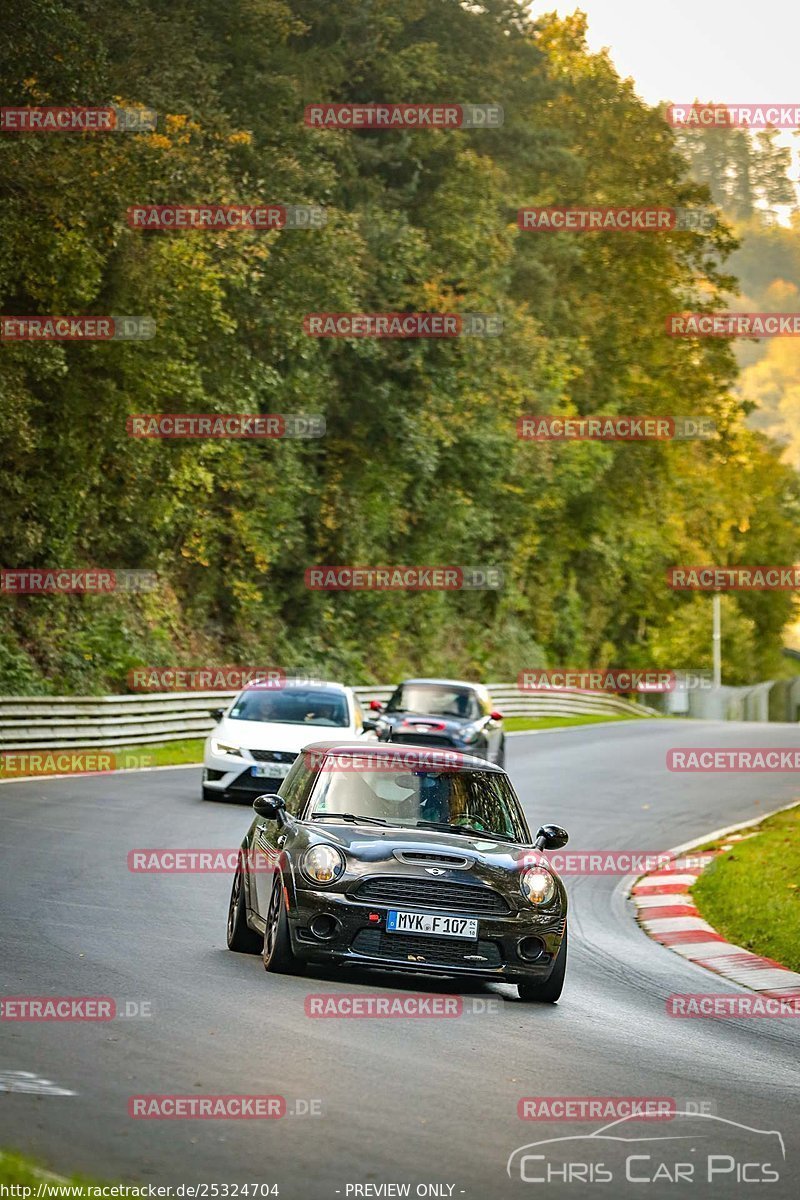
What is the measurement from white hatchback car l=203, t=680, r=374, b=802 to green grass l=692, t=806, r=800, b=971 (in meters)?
5.29

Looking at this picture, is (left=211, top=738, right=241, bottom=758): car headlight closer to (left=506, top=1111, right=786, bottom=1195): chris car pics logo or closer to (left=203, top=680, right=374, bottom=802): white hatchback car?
(left=203, top=680, right=374, bottom=802): white hatchback car

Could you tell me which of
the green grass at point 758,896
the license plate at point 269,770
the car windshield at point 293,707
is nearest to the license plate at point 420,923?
the green grass at point 758,896

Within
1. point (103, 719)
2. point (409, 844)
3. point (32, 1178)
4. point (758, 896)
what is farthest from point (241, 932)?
point (103, 719)

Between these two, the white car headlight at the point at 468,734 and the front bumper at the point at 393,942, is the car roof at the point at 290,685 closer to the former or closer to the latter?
the white car headlight at the point at 468,734

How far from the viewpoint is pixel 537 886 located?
10.2m

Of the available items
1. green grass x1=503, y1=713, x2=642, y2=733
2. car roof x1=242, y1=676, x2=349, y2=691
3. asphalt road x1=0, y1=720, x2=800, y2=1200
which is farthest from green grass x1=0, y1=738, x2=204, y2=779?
green grass x1=503, y1=713, x2=642, y2=733

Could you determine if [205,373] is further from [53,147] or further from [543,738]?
[543,738]

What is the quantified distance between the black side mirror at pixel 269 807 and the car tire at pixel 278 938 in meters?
0.59

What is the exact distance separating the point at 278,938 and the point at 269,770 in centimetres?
1134

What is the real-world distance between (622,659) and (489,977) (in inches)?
2738

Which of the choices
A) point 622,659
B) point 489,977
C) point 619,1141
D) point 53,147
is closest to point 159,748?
point 53,147

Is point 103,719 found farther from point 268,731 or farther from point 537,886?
point 537,886

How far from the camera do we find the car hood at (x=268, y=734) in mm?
Answer: 21562

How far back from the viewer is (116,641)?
3378 cm
